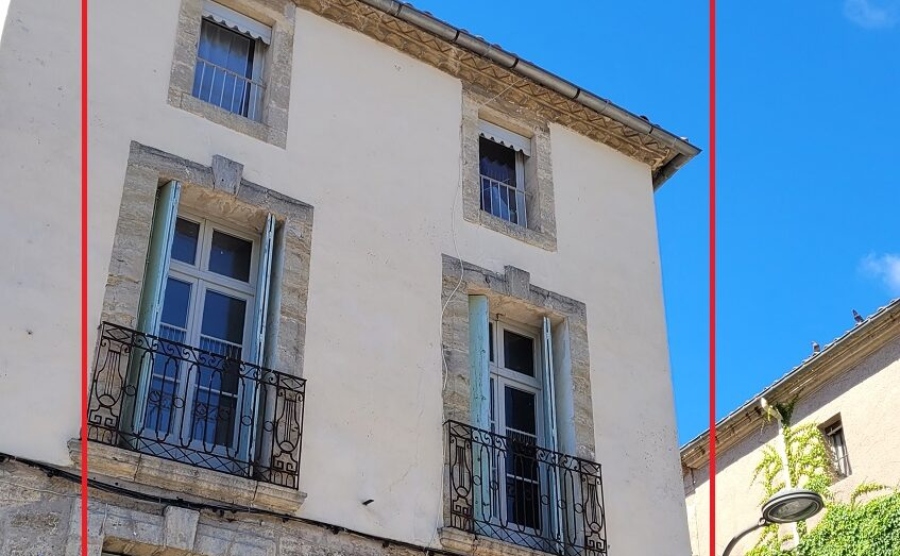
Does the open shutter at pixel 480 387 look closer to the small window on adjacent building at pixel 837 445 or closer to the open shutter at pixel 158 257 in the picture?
the open shutter at pixel 158 257

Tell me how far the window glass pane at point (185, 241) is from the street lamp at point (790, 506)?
13.7 feet

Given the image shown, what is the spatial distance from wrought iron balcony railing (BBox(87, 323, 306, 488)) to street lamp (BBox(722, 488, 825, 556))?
10.0 feet

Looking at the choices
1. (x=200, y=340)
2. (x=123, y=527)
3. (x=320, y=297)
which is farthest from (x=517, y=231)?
(x=123, y=527)

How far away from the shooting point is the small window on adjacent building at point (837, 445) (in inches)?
614

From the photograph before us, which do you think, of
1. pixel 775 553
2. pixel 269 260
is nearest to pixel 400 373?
pixel 269 260

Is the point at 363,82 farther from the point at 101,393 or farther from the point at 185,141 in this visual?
the point at 101,393

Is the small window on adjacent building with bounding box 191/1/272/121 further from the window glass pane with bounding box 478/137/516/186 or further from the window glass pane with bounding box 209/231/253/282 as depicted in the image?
the window glass pane with bounding box 478/137/516/186

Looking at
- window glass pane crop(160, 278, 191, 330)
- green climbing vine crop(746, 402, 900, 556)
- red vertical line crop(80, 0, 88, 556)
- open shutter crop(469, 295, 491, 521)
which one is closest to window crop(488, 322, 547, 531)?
open shutter crop(469, 295, 491, 521)

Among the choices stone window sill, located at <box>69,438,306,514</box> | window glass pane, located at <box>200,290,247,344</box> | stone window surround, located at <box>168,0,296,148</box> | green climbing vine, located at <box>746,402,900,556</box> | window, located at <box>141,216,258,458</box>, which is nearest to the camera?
stone window sill, located at <box>69,438,306,514</box>

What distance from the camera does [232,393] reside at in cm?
795

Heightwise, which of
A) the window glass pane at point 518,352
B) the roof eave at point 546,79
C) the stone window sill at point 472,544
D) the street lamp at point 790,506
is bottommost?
the stone window sill at point 472,544

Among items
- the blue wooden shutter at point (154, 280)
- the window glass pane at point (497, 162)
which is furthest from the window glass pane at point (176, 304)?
the window glass pane at point (497, 162)

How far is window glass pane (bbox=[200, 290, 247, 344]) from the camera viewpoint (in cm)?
826

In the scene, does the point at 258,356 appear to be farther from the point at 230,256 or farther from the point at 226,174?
the point at 226,174
